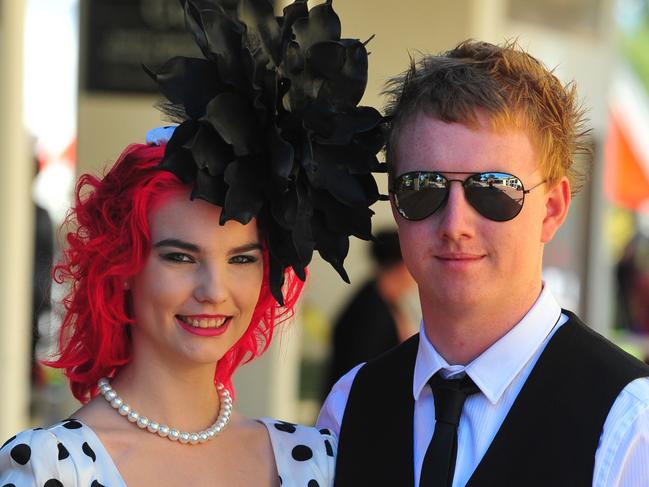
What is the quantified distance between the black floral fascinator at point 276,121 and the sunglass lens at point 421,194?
0.33ft

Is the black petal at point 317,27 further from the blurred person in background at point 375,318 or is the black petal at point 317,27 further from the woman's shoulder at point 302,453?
the blurred person in background at point 375,318

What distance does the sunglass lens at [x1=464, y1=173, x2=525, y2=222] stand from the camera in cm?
257

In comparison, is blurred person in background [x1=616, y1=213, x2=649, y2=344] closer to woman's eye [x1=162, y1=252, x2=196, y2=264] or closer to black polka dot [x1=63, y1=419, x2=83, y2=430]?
woman's eye [x1=162, y1=252, x2=196, y2=264]

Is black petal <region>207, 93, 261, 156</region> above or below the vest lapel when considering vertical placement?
above

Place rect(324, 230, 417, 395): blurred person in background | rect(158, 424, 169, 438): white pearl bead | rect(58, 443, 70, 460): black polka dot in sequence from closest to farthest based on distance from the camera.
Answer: rect(58, 443, 70, 460): black polka dot → rect(158, 424, 169, 438): white pearl bead → rect(324, 230, 417, 395): blurred person in background

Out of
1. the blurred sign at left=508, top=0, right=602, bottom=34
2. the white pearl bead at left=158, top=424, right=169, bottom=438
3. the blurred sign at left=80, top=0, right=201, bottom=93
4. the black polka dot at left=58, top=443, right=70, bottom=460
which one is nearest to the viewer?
the black polka dot at left=58, top=443, right=70, bottom=460

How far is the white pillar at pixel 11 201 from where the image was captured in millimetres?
4672

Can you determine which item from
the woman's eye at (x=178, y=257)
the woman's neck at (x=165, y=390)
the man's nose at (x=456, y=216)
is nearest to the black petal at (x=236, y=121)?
the woman's eye at (x=178, y=257)

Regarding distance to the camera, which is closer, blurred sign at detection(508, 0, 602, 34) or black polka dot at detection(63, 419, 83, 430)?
black polka dot at detection(63, 419, 83, 430)

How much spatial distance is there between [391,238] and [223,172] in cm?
399

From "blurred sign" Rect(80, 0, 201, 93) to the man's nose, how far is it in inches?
137

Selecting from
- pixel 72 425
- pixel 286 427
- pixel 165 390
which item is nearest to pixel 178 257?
pixel 165 390

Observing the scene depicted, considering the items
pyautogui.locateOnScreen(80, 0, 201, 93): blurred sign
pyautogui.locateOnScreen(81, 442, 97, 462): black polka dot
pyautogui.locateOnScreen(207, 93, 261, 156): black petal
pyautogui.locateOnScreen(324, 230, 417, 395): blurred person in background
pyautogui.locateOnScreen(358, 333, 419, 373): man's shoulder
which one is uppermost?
pyautogui.locateOnScreen(80, 0, 201, 93): blurred sign

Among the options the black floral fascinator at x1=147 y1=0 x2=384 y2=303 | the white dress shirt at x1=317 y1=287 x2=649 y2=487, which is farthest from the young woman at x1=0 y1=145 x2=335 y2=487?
the white dress shirt at x1=317 y1=287 x2=649 y2=487
